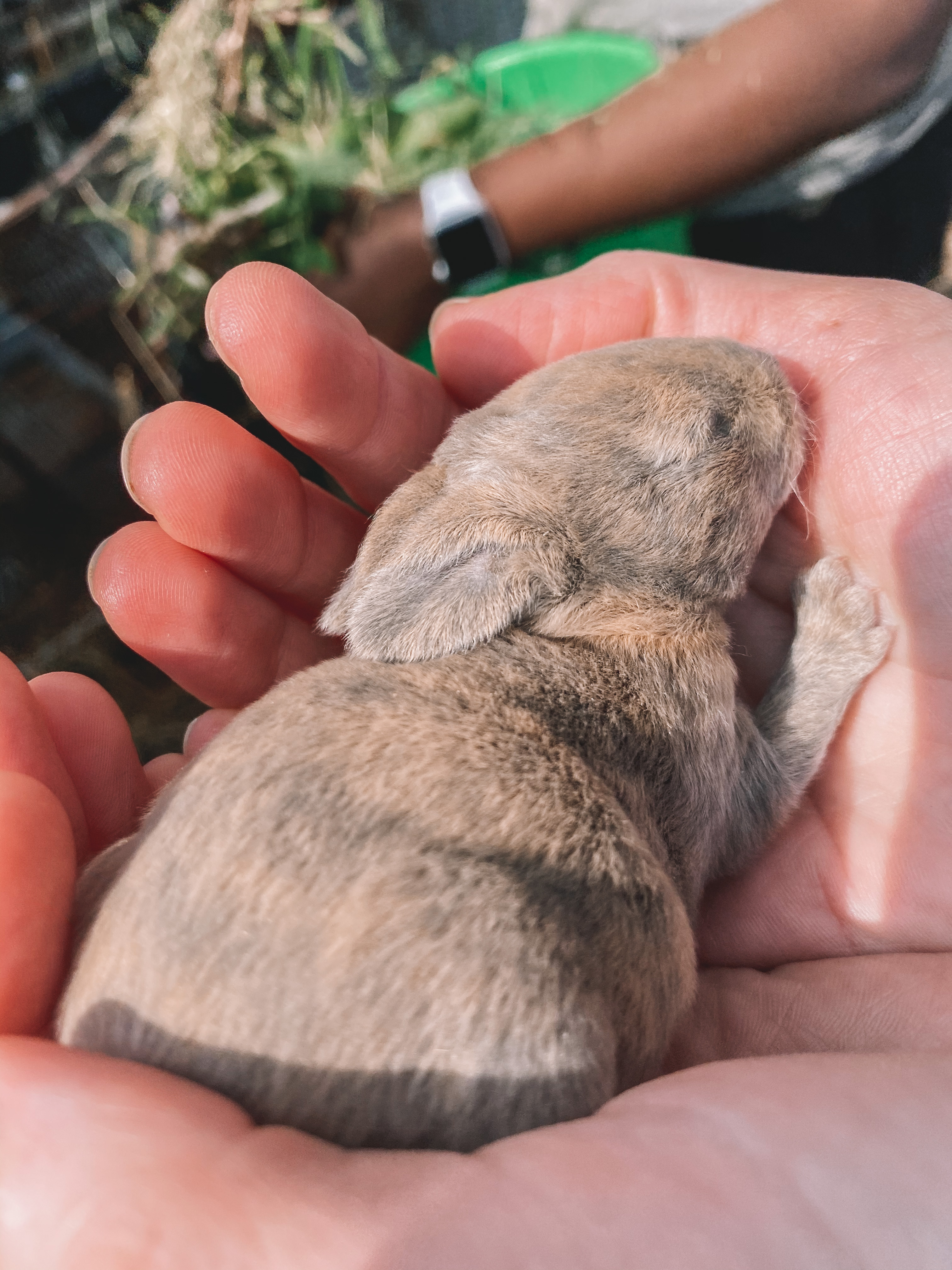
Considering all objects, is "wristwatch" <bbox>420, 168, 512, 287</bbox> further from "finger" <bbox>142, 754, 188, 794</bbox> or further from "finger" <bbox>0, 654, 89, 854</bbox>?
"finger" <bbox>0, 654, 89, 854</bbox>

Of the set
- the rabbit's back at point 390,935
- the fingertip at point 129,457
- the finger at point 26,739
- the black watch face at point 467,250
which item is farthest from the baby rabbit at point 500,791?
the black watch face at point 467,250

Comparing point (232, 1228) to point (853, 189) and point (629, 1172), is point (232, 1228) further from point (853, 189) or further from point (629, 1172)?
point (853, 189)

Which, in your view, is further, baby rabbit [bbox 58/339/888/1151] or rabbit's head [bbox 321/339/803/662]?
rabbit's head [bbox 321/339/803/662]

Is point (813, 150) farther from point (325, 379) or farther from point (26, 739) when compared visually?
point (26, 739)

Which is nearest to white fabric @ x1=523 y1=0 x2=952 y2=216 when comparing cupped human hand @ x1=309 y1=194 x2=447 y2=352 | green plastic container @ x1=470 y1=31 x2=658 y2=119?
green plastic container @ x1=470 y1=31 x2=658 y2=119

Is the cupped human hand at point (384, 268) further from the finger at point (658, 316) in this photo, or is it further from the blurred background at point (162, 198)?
the finger at point (658, 316)

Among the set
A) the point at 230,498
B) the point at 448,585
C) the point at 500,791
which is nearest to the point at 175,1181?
the point at 500,791

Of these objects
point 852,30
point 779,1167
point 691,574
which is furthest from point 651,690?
point 852,30
